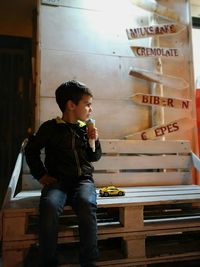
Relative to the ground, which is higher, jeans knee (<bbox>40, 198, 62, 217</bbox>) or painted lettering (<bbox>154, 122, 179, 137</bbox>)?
painted lettering (<bbox>154, 122, 179, 137</bbox>)

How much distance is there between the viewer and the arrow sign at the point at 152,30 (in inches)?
122

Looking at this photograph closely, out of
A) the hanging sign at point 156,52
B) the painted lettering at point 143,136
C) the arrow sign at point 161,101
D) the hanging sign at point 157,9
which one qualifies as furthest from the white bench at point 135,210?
the hanging sign at point 157,9

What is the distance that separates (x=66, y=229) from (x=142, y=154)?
1.35 m

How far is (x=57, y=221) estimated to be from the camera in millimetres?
1673

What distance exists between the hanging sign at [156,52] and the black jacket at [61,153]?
1379 mm

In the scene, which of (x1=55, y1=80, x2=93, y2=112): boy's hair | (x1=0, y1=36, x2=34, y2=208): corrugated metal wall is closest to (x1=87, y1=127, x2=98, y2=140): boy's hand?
(x1=55, y1=80, x2=93, y2=112): boy's hair

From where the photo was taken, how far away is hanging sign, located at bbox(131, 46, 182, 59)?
3.07 m

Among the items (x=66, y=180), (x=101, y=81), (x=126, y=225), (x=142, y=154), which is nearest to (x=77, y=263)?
(x=126, y=225)

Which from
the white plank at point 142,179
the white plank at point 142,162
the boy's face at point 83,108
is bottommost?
the white plank at point 142,179

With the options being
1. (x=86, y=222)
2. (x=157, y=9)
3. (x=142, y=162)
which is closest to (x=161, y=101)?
(x=142, y=162)

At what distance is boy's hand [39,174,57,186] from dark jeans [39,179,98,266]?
0.32 ft

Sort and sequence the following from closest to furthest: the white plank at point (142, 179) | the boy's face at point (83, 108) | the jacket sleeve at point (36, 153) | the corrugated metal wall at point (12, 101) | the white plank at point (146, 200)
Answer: the white plank at point (146, 200), the jacket sleeve at point (36, 153), the boy's face at point (83, 108), the white plank at point (142, 179), the corrugated metal wall at point (12, 101)

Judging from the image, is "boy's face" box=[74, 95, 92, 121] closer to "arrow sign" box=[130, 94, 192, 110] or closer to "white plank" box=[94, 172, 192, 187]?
"white plank" box=[94, 172, 192, 187]

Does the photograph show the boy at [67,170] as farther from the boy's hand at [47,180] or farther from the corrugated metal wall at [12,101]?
the corrugated metal wall at [12,101]
